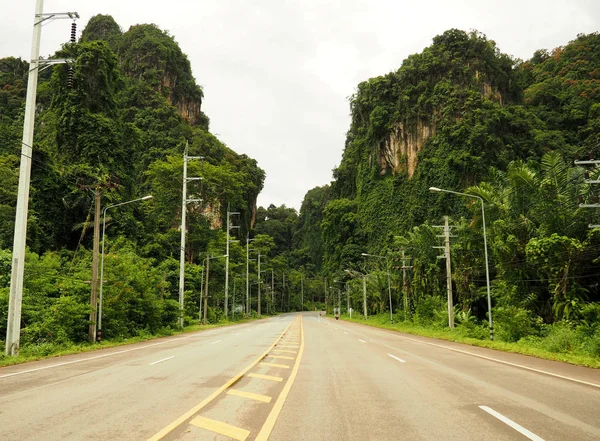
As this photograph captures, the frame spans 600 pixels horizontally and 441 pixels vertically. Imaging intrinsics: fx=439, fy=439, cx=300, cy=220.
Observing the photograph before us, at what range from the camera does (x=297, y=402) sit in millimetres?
7512

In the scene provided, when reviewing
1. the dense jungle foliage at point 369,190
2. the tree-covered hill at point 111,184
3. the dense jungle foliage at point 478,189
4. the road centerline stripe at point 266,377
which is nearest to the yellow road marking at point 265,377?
the road centerline stripe at point 266,377

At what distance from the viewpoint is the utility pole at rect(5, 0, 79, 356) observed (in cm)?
1509

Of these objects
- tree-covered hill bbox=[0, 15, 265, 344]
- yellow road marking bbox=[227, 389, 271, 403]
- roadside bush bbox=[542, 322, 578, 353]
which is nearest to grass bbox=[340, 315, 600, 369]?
roadside bush bbox=[542, 322, 578, 353]

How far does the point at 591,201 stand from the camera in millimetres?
22141

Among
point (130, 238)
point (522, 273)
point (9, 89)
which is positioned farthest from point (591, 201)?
point (9, 89)

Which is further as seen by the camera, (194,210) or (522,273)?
(194,210)

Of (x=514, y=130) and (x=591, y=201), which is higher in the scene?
(x=514, y=130)

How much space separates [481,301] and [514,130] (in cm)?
3611

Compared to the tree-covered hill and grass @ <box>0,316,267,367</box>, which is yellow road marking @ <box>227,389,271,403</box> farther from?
the tree-covered hill

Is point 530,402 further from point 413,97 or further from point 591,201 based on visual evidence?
point 413,97

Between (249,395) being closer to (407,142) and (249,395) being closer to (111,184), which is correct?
(111,184)

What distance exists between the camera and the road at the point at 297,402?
5.74 meters

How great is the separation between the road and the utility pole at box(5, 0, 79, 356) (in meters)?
2.95

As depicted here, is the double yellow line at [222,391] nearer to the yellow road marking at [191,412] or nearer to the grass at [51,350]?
the yellow road marking at [191,412]
